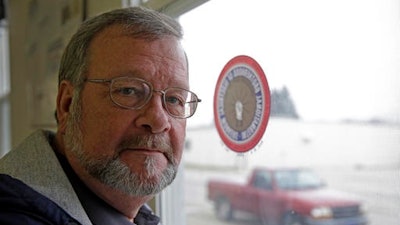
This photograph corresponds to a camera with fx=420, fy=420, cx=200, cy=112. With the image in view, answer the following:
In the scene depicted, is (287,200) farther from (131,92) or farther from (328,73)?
(131,92)

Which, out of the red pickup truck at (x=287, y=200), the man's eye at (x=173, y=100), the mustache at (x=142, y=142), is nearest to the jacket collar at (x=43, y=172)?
the mustache at (x=142, y=142)

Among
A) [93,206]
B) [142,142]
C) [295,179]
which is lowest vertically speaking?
[295,179]

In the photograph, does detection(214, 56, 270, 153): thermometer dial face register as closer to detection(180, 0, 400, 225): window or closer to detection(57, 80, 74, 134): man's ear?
detection(180, 0, 400, 225): window

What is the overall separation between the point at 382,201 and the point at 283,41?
581 millimetres

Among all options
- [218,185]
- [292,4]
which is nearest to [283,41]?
[292,4]

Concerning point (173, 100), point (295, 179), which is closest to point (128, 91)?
point (173, 100)

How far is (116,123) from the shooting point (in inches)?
37.4

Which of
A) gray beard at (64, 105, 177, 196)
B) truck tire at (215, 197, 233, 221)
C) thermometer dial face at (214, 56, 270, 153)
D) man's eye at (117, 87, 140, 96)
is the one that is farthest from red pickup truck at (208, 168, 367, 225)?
man's eye at (117, 87, 140, 96)

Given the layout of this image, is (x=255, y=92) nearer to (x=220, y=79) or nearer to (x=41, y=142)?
(x=220, y=79)

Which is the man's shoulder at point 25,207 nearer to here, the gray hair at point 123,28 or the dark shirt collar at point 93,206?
the dark shirt collar at point 93,206

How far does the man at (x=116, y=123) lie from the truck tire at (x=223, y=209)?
1.25 meters

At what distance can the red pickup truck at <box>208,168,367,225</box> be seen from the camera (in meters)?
1.48

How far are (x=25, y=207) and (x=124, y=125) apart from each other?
0.88ft

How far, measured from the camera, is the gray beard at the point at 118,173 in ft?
3.12
